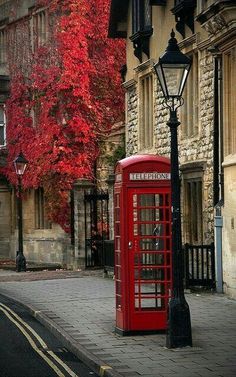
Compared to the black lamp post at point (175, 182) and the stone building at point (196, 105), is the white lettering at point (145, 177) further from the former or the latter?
the stone building at point (196, 105)

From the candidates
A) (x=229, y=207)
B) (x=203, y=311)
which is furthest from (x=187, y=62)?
(x=229, y=207)

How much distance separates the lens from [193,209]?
25.8 m

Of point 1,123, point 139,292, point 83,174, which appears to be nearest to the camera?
point 139,292

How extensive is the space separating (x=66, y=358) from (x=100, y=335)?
5.93ft

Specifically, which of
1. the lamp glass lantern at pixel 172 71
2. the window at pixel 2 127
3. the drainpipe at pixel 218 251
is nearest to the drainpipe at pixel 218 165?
the drainpipe at pixel 218 251

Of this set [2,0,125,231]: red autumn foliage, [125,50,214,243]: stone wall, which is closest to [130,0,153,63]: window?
[125,50,214,243]: stone wall

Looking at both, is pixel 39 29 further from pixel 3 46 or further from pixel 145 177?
pixel 145 177

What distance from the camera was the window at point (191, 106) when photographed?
25531 mm

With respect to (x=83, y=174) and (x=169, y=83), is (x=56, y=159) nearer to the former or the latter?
(x=83, y=174)

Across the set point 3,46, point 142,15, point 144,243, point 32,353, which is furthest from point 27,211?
point 32,353

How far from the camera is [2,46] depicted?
45406 millimetres

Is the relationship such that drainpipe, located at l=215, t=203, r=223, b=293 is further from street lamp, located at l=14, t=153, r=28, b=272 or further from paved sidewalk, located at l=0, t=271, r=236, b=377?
street lamp, located at l=14, t=153, r=28, b=272

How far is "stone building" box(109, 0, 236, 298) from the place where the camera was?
70.3 feet

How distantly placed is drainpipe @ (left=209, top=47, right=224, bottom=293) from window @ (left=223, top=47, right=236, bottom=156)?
0.72 m
